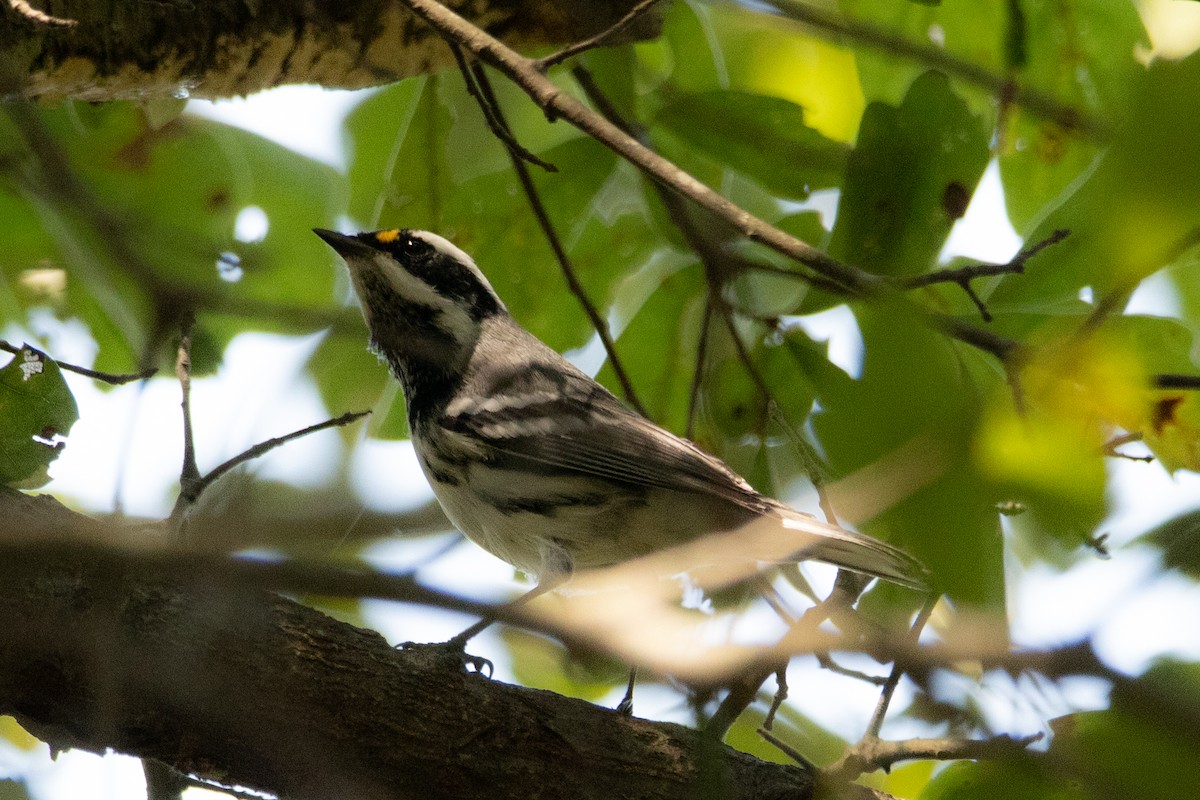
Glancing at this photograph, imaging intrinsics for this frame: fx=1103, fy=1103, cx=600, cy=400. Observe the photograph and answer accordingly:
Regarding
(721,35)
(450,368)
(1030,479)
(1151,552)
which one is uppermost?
(721,35)

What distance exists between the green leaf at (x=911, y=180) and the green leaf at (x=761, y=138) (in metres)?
Result: 0.51

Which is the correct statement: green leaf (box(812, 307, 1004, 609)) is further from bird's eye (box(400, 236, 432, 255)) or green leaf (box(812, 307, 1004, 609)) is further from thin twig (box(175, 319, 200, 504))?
bird's eye (box(400, 236, 432, 255))

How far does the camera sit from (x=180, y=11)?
3.37m

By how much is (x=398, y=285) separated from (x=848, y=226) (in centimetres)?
200

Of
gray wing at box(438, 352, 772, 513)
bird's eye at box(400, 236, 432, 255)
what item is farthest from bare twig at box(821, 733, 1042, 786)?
bird's eye at box(400, 236, 432, 255)

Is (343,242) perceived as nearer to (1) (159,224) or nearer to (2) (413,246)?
(2) (413,246)

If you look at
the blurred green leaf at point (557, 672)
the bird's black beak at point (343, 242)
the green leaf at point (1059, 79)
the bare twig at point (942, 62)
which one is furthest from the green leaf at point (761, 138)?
the blurred green leaf at point (557, 672)

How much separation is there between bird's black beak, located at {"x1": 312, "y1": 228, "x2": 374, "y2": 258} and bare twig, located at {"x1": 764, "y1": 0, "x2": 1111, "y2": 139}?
163 cm

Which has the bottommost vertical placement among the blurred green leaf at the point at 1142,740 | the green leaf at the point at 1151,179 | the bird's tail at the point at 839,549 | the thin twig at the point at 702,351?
the blurred green leaf at the point at 1142,740

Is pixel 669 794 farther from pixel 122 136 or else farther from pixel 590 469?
pixel 122 136

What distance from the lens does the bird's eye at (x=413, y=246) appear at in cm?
400

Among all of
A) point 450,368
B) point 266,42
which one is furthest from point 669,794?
point 266,42

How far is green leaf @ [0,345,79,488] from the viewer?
88.2 inches

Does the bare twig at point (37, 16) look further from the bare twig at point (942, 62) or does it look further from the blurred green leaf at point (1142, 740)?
the blurred green leaf at point (1142, 740)
